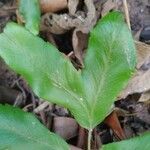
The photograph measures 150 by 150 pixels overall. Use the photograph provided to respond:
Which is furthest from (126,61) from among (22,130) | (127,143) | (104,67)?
(22,130)

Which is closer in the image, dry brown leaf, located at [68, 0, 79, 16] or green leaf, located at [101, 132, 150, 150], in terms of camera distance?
green leaf, located at [101, 132, 150, 150]

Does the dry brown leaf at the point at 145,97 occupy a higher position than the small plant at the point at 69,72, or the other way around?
the small plant at the point at 69,72

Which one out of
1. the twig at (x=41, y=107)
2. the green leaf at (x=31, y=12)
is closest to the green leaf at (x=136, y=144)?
the twig at (x=41, y=107)

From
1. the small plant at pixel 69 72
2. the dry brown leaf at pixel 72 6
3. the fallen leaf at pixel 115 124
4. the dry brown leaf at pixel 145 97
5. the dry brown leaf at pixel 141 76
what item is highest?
the dry brown leaf at pixel 72 6

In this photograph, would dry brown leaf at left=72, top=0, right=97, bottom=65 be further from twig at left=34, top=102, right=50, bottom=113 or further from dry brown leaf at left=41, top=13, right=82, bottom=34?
twig at left=34, top=102, right=50, bottom=113

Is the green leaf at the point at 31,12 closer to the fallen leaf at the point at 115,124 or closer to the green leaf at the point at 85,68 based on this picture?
the green leaf at the point at 85,68

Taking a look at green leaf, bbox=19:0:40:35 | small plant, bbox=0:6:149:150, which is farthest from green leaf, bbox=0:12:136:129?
green leaf, bbox=19:0:40:35

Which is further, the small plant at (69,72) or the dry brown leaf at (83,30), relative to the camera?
the dry brown leaf at (83,30)
